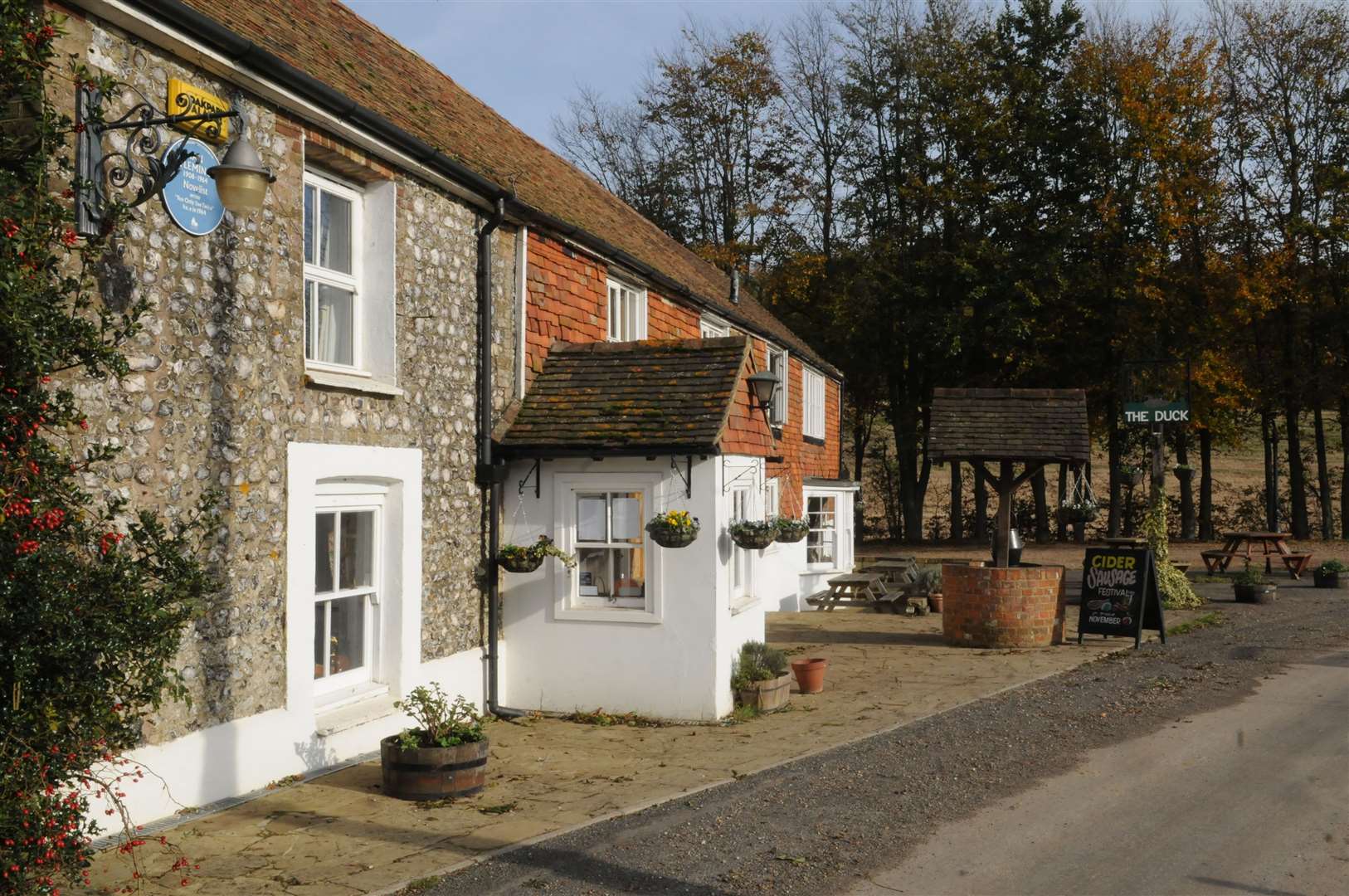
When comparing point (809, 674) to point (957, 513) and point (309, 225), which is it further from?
point (957, 513)

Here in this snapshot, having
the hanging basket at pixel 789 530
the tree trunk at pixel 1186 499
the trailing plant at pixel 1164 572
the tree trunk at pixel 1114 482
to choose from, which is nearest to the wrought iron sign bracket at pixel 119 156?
the hanging basket at pixel 789 530

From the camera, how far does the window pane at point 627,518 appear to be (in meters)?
10.5

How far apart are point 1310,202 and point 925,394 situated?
12.2 metres

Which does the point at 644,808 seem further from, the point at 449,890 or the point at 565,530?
the point at 565,530

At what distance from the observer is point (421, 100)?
37.7 feet

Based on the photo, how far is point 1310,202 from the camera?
104 ft

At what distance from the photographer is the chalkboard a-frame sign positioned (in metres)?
14.0

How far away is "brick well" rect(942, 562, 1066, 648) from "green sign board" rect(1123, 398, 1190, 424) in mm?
4458

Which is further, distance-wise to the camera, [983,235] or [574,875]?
[983,235]

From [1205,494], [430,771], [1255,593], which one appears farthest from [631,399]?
[1205,494]

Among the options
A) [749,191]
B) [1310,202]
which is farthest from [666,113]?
[1310,202]

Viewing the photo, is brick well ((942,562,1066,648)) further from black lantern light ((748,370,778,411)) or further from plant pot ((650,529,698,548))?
plant pot ((650,529,698,548))

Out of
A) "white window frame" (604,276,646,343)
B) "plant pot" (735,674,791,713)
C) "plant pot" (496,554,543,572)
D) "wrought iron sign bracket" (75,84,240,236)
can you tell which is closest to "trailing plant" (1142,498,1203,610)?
"white window frame" (604,276,646,343)

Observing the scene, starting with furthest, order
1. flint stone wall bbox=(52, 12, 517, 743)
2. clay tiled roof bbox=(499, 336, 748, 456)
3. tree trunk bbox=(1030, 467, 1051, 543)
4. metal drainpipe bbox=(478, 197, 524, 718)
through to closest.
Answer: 1. tree trunk bbox=(1030, 467, 1051, 543)
2. metal drainpipe bbox=(478, 197, 524, 718)
3. clay tiled roof bbox=(499, 336, 748, 456)
4. flint stone wall bbox=(52, 12, 517, 743)
